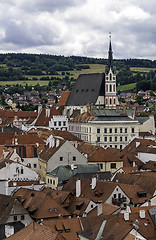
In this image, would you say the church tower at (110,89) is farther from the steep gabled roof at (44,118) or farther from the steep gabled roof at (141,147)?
the steep gabled roof at (141,147)

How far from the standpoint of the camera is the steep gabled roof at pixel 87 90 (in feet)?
482

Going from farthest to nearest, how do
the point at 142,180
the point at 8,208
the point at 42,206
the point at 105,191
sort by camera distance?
the point at 142,180, the point at 105,191, the point at 42,206, the point at 8,208

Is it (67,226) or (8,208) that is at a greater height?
(8,208)

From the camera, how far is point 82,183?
67562 millimetres

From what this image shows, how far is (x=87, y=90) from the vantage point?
5950 inches

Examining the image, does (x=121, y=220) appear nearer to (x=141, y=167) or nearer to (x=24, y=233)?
(x=24, y=233)

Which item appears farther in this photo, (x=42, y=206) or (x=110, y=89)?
(x=110, y=89)

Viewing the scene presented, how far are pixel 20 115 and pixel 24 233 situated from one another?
132813 mm

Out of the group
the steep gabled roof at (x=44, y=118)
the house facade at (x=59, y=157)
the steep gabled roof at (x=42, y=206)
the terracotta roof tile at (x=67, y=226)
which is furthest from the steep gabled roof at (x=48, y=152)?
the steep gabled roof at (x=44, y=118)

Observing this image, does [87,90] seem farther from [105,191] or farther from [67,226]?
[67,226]

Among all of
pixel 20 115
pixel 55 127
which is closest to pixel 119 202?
pixel 55 127

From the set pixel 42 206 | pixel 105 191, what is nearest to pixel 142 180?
pixel 105 191

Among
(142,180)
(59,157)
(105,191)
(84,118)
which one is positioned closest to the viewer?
(105,191)

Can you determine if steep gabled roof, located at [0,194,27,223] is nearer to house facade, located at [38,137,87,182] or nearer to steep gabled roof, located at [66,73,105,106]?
house facade, located at [38,137,87,182]
